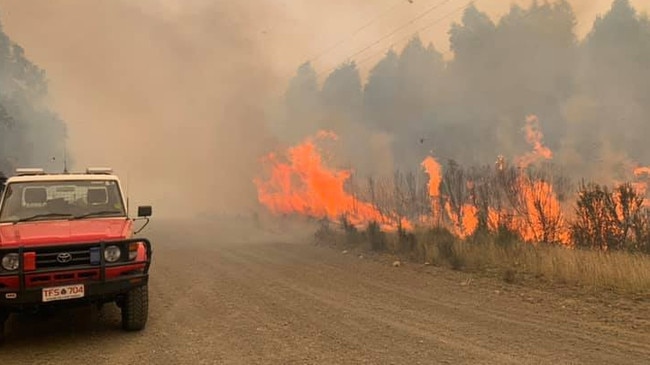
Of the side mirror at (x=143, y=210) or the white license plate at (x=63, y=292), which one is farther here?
the side mirror at (x=143, y=210)

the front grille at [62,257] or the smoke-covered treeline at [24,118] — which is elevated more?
the smoke-covered treeline at [24,118]

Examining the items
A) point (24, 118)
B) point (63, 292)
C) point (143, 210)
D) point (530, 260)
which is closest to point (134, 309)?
point (63, 292)

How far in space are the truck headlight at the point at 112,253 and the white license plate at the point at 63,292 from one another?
1.53 ft

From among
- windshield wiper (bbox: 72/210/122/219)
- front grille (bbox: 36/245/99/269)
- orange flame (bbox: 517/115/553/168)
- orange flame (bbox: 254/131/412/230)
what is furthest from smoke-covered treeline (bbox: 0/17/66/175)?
orange flame (bbox: 517/115/553/168)

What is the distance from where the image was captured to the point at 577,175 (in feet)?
83.6

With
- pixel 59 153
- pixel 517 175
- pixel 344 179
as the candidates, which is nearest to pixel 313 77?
pixel 344 179

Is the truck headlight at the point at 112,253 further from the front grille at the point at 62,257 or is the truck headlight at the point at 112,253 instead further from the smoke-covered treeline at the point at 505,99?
the smoke-covered treeline at the point at 505,99

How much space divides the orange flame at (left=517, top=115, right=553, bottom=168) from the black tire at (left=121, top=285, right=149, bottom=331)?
25.4 m

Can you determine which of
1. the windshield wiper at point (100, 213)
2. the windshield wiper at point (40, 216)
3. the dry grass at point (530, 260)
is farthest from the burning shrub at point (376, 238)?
the windshield wiper at point (40, 216)

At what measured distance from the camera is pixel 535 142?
30812 millimetres

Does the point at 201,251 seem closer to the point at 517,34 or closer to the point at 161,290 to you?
the point at 161,290

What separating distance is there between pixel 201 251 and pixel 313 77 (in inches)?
1002

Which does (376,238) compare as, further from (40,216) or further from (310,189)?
(310,189)

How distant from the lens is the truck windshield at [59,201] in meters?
7.12
